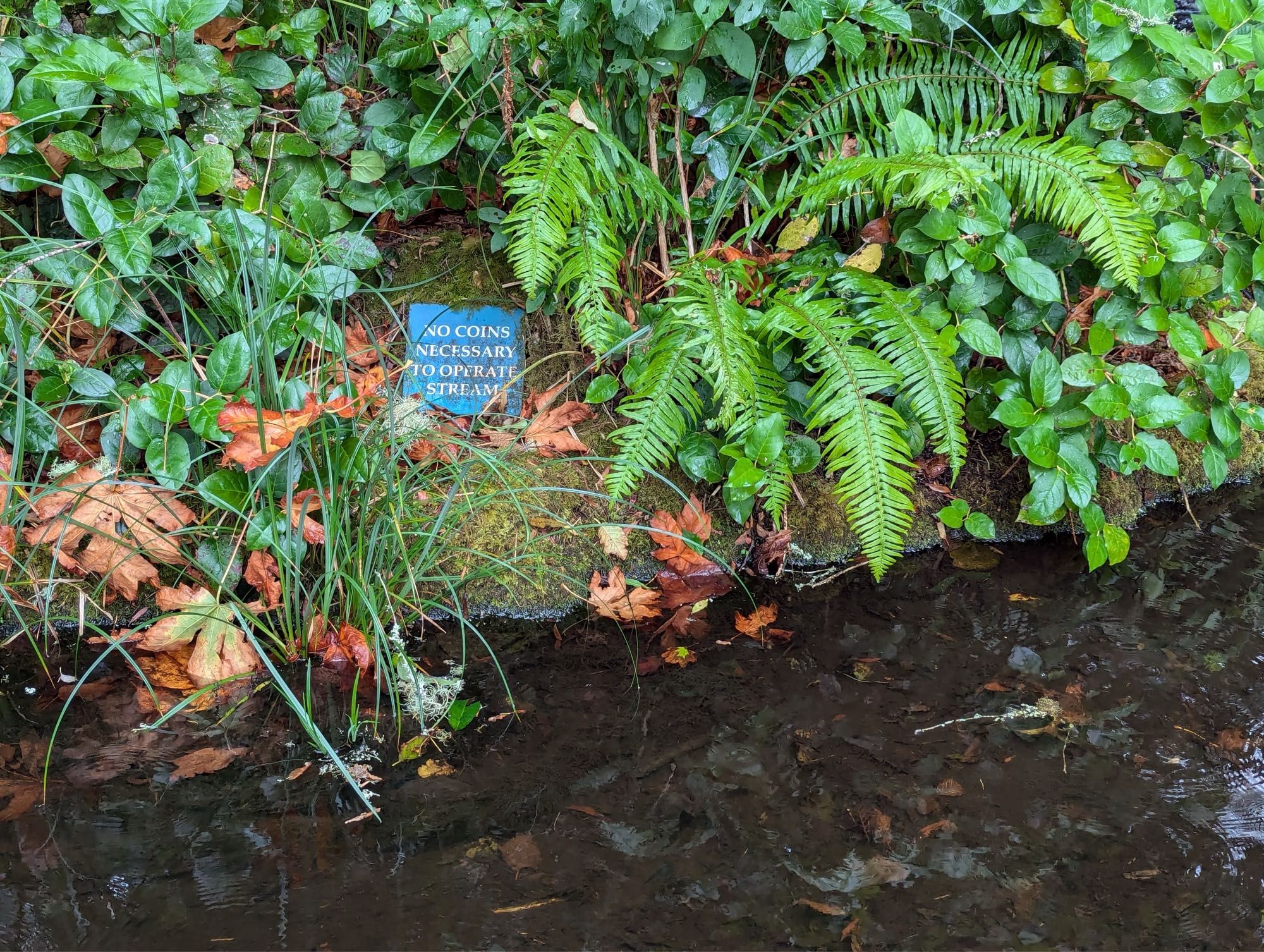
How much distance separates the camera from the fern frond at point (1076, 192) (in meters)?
2.50

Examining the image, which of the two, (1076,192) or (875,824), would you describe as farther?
(1076,192)

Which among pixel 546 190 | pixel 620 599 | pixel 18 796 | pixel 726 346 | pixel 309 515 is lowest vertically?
pixel 18 796

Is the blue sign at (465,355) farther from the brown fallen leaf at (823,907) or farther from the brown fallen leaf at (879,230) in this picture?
the brown fallen leaf at (823,907)

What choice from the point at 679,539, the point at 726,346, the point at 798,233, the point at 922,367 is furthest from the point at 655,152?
the point at 679,539

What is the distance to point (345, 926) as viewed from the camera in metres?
1.65

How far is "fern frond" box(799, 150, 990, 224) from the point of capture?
2.45m

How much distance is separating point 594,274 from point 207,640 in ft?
4.78

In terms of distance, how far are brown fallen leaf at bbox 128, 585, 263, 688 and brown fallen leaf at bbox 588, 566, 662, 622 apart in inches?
37.4

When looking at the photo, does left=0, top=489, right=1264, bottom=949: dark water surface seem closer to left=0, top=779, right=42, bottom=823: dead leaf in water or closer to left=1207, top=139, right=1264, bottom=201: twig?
left=0, top=779, right=42, bottom=823: dead leaf in water

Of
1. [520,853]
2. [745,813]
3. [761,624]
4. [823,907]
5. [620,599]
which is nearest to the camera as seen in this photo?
[823,907]

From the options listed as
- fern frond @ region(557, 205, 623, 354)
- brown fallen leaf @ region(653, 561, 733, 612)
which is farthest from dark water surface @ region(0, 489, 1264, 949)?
fern frond @ region(557, 205, 623, 354)

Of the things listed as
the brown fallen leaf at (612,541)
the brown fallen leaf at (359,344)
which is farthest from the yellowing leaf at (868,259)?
the brown fallen leaf at (359,344)

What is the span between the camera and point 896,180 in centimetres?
254

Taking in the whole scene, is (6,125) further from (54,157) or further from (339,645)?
(339,645)
